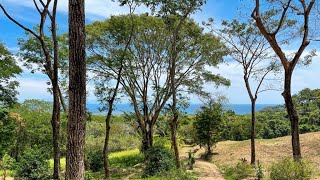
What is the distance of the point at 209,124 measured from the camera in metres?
24.4

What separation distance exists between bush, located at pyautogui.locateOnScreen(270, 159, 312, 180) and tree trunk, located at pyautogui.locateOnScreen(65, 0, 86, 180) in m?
6.70

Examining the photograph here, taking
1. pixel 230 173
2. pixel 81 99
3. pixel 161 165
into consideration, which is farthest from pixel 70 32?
pixel 230 173

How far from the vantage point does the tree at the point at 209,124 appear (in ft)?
79.2

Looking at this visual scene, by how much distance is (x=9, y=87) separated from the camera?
21297 millimetres

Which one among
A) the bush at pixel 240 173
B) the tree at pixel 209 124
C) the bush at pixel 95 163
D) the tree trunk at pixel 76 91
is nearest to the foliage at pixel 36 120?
the bush at pixel 95 163

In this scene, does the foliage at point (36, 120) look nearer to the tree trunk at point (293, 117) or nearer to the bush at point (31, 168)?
the bush at point (31, 168)

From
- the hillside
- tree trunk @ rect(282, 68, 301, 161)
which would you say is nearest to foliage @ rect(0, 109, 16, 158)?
the hillside

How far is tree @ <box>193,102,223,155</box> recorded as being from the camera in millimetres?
24141

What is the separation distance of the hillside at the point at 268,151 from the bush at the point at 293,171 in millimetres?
8391

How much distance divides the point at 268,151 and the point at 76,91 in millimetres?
18502

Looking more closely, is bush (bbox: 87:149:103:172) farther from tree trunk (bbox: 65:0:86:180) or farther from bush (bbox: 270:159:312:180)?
tree trunk (bbox: 65:0:86:180)

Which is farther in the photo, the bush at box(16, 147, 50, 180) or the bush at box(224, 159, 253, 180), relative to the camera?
the bush at box(224, 159, 253, 180)

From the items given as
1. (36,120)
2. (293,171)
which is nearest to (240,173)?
(293,171)

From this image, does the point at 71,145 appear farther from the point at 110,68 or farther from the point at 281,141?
the point at 281,141
